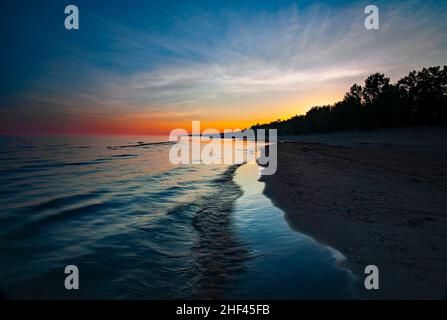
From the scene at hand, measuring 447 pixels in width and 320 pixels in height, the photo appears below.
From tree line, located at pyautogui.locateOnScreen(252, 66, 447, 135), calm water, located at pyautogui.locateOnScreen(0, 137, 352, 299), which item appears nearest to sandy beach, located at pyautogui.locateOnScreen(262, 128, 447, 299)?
calm water, located at pyautogui.locateOnScreen(0, 137, 352, 299)

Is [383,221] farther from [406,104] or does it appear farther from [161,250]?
[406,104]

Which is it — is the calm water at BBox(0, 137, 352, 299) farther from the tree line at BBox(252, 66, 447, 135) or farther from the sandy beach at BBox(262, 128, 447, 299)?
the tree line at BBox(252, 66, 447, 135)

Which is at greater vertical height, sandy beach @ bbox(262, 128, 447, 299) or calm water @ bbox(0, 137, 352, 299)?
sandy beach @ bbox(262, 128, 447, 299)

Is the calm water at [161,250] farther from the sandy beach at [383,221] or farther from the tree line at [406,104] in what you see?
the tree line at [406,104]

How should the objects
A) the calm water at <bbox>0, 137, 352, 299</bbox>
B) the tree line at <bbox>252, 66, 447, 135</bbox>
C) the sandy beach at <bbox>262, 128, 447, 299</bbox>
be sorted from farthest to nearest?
the tree line at <bbox>252, 66, 447, 135</bbox> → the calm water at <bbox>0, 137, 352, 299</bbox> → the sandy beach at <bbox>262, 128, 447, 299</bbox>

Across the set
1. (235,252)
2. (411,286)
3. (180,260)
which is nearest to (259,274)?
(235,252)

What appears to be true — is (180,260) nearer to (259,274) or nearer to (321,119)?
(259,274)

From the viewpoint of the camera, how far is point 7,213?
31.2 feet

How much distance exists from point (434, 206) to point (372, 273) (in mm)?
5173

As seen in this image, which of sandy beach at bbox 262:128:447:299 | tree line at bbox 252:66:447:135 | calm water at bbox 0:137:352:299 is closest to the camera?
sandy beach at bbox 262:128:447:299

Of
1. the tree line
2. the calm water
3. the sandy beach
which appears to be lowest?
the calm water

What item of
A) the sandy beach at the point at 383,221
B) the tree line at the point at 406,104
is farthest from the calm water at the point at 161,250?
the tree line at the point at 406,104

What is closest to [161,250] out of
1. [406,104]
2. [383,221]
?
[383,221]

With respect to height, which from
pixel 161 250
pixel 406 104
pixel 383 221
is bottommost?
pixel 161 250
